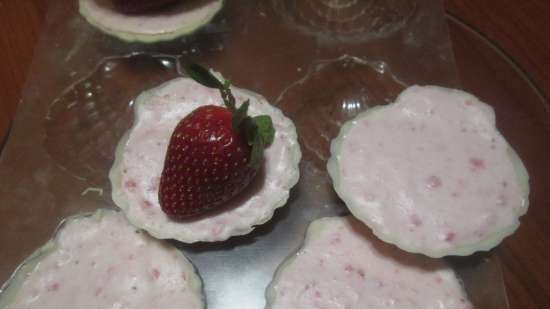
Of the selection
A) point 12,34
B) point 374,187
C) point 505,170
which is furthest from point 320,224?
point 12,34

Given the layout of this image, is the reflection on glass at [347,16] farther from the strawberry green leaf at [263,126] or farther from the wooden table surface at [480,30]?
the strawberry green leaf at [263,126]

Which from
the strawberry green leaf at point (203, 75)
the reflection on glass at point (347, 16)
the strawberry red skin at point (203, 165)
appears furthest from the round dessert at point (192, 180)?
the reflection on glass at point (347, 16)

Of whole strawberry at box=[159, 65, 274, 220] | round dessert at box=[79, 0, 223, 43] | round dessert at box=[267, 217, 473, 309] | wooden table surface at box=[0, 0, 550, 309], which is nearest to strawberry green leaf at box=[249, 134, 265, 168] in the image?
whole strawberry at box=[159, 65, 274, 220]

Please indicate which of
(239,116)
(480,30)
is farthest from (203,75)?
(480,30)

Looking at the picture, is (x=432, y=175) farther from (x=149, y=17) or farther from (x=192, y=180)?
(x=149, y=17)

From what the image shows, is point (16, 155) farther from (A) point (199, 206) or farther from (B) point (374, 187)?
(B) point (374, 187)

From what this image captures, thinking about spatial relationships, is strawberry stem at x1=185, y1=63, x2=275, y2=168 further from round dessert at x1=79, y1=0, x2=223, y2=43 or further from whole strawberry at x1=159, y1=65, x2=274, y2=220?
round dessert at x1=79, y1=0, x2=223, y2=43
